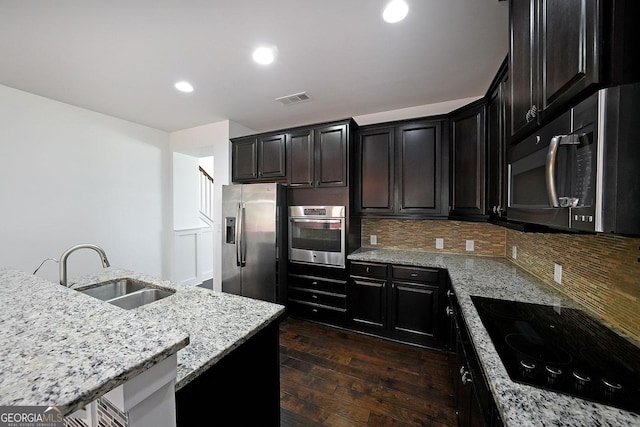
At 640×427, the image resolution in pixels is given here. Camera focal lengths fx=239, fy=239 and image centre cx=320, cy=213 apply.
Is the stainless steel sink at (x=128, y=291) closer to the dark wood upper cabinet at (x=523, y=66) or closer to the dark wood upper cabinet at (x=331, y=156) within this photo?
the dark wood upper cabinet at (x=331, y=156)

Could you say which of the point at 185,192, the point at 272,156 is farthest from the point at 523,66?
the point at 185,192

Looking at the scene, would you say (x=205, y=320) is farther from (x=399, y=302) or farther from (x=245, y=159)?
(x=245, y=159)

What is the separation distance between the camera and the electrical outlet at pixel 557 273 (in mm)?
1576

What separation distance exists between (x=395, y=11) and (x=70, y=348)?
2.16m

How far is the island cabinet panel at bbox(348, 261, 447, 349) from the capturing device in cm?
239

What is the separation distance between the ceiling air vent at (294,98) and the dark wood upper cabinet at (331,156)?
39 centimetres

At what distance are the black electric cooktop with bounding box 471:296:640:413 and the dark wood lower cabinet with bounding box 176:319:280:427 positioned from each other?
989 millimetres

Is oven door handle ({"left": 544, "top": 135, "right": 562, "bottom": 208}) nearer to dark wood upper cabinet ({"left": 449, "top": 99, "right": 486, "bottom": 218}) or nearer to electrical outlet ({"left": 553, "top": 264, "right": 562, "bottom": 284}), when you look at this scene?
electrical outlet ({"left": 553, "top": 264, "right": 562, "bottom": 284})

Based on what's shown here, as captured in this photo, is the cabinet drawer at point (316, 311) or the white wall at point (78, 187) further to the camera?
the cabinet drawer at point (316, 311)

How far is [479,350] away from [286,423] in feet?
4.64

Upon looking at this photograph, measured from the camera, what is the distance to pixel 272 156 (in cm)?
329

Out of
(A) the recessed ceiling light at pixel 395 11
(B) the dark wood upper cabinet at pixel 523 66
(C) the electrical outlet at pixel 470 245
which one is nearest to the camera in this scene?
(B) the dark wood upper cabinet at pixel 523 66

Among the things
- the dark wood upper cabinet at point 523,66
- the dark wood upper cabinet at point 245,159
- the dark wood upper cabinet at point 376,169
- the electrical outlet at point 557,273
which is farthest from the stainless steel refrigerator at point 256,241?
the electrical outlet at point 557,273

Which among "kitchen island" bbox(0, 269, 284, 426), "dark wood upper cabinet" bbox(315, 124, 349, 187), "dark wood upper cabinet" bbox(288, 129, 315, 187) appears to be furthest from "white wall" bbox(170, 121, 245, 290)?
"kitchen island" bbox(0, 269, 284, 426)
